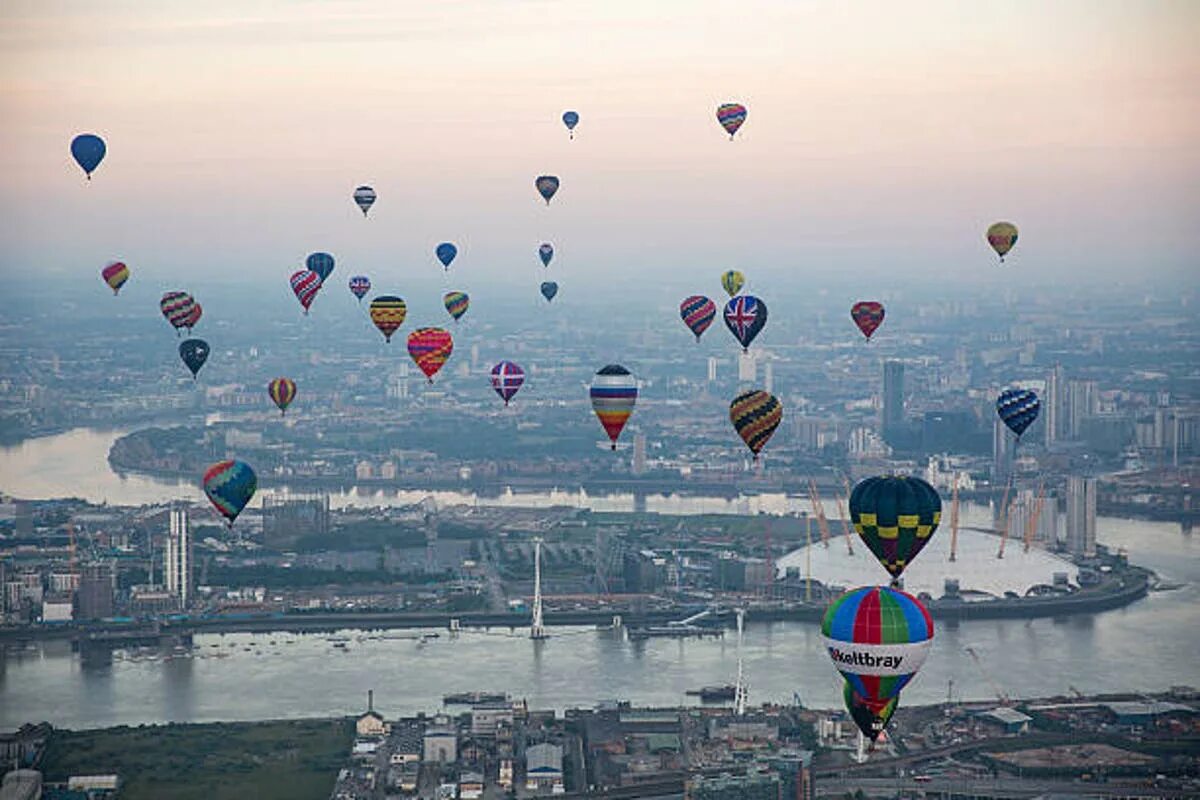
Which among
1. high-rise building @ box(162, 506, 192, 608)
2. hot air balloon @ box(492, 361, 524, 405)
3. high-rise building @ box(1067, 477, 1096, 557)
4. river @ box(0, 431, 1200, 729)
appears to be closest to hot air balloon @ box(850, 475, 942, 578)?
river @ box(0, 431, 1200, 729)

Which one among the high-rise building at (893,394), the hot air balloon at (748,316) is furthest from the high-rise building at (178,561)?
the high-rise building at (893,394)

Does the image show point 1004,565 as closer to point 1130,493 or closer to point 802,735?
point 1130,493

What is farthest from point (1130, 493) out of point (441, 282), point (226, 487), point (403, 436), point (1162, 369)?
point (441, 282)

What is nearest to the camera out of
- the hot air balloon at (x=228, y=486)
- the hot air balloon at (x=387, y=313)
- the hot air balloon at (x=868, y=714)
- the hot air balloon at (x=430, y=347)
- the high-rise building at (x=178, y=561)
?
the hot air balloon at (x=868, y=714)

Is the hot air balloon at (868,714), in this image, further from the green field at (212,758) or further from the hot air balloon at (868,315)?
the hot air balloon at (868,315)

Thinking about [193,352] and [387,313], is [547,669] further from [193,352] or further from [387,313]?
[193,352]
